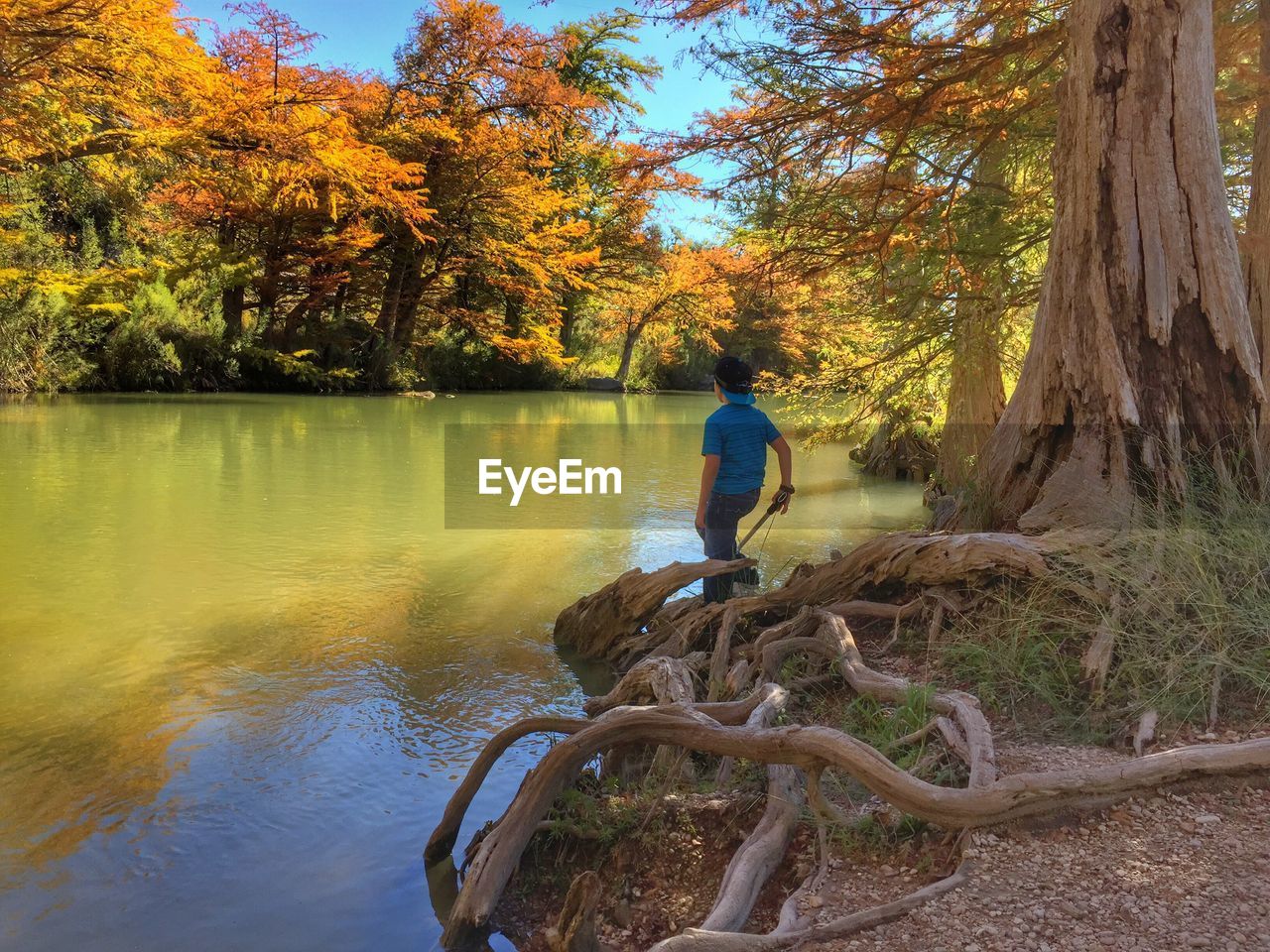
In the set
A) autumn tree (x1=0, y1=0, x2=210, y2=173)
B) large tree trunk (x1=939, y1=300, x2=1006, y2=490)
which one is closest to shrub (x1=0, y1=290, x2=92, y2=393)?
autumn tree (x1=0, y1=0, x2=210, y2=173)

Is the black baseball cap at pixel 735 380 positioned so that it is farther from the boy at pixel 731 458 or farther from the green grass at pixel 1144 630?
the green grass at pixel 1144 630

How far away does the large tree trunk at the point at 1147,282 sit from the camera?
4.58 meters

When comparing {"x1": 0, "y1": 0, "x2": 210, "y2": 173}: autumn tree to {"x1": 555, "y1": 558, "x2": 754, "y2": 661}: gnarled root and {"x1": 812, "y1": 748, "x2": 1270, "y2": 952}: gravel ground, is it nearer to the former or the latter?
{"x1": 555, "y1": 558, "x2": 754, "y2": 661}: gnarled root

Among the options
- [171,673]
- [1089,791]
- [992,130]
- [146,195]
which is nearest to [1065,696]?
[1089,791]

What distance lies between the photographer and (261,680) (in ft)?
16.3

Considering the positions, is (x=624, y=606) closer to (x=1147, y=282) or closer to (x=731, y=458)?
(x=731, y=458)

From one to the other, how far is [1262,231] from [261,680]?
6549mm


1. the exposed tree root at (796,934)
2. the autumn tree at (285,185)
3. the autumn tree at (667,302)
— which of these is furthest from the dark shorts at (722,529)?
the autumn tree at (667,302)

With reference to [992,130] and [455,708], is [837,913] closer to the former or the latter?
[455,708]

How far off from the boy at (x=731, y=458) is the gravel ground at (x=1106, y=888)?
2983 mm

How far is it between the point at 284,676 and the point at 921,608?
3.35 metres

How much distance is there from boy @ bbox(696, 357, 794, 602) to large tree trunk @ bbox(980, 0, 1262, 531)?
4.71 ft

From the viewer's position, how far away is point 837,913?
233 cm

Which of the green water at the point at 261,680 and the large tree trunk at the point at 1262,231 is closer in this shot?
the green water at the point at 261,680
